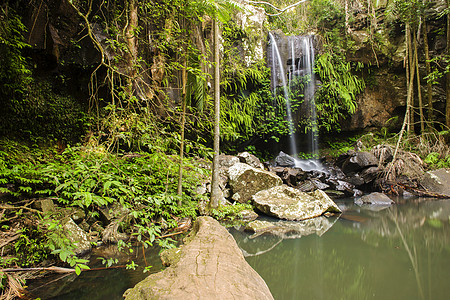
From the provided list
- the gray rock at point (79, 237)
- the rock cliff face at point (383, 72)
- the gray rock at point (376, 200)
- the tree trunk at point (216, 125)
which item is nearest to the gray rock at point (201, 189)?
the tree trunk at point (216, 125)

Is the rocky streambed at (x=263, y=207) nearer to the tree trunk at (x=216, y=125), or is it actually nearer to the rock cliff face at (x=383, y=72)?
the tree trunk at (x=216, y=125)

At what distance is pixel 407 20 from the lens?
8445mm

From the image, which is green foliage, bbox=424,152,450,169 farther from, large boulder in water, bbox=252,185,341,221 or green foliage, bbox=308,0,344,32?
green foliage, bbox=308,0,344,32

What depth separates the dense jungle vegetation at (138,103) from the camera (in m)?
2.65

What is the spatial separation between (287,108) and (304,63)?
7.06ft

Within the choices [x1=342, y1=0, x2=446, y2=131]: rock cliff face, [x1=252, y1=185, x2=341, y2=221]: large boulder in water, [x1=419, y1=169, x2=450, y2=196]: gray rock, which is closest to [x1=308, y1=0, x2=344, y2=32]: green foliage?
[x1=342, y1=0, x2=446, y2=131]: rock cliff face

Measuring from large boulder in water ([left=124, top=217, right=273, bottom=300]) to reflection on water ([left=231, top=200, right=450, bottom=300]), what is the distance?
776 mm

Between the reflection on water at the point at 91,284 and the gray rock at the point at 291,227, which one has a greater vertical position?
the reflection on water at the point at 91,284

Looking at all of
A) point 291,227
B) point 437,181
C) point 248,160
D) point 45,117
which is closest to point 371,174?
point 437,181

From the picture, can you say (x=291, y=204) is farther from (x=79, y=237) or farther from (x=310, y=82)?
(x=310, y=82)

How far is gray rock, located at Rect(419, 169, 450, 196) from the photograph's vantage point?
621 cm

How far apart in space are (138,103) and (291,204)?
3.51m

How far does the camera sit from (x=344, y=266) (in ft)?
8.14

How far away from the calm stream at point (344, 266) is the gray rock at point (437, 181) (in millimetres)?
3204
